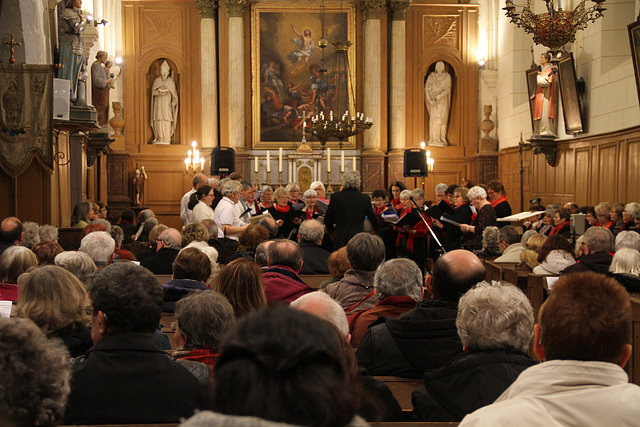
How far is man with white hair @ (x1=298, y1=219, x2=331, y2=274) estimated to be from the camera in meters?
6.43

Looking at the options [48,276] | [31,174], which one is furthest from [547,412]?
[31,174]

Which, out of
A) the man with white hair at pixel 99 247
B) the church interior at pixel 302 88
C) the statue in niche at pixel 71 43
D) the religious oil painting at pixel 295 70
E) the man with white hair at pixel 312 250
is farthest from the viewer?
the religious oil painting at pixel 295 70

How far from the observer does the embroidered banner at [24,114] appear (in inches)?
322

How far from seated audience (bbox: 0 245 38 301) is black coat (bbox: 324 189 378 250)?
4.15 meters

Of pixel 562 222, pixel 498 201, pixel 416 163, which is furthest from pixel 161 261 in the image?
pixel 416 163

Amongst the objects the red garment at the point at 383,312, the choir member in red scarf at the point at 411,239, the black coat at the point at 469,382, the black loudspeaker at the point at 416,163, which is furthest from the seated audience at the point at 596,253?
the black loudspeaker at the point at 416,163

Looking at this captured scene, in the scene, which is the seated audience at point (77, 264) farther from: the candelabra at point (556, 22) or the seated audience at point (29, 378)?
the candelabra at point (556, 22)

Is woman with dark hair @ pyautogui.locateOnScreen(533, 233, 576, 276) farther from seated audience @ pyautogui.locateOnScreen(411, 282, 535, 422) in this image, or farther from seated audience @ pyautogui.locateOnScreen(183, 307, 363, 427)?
seated audience @ pyautogui.locateOnScreen(183, 307, 363, 427)

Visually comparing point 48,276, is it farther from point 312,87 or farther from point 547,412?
point 312,87

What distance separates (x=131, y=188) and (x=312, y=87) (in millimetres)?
4802

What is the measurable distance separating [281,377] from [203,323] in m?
1.88

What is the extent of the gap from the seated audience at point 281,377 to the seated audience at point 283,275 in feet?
11.0

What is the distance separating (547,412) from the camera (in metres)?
1.74

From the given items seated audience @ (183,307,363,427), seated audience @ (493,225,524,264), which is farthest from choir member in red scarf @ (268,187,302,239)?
seated audience @ (183,307,363,427)
